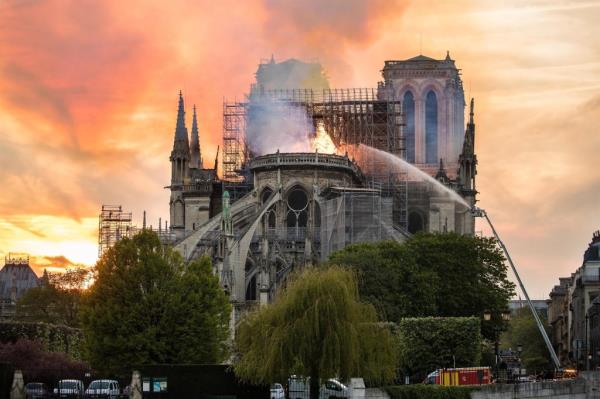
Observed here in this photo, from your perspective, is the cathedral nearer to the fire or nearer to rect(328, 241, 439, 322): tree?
the fire

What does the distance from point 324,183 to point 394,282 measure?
2883 centimetres

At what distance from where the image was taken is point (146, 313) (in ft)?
220

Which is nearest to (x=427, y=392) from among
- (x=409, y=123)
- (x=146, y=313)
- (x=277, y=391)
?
(x=277, y=391)

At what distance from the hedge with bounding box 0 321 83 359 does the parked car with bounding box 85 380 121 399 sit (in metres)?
14.3

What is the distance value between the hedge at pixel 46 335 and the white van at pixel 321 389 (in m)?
22.7

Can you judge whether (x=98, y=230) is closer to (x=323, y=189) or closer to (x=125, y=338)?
(x=323, y=189)

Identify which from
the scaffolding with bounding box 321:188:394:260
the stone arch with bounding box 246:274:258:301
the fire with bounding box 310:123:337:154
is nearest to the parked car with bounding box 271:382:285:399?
the scaffolding with bounding box 321:188:394:260

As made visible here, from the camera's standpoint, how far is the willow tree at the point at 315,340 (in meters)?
51.9

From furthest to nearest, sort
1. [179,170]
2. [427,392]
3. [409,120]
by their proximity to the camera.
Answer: [409,120] < [179,170] < [427,392]

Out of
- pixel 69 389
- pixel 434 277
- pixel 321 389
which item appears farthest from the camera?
pixel 434 277

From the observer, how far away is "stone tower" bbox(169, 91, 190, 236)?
404 ft

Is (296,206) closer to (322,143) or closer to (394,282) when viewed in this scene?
(322,143)

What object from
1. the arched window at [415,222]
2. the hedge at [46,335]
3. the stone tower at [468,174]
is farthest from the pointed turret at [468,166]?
the hedge at [46,335]

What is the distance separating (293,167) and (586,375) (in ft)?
168
